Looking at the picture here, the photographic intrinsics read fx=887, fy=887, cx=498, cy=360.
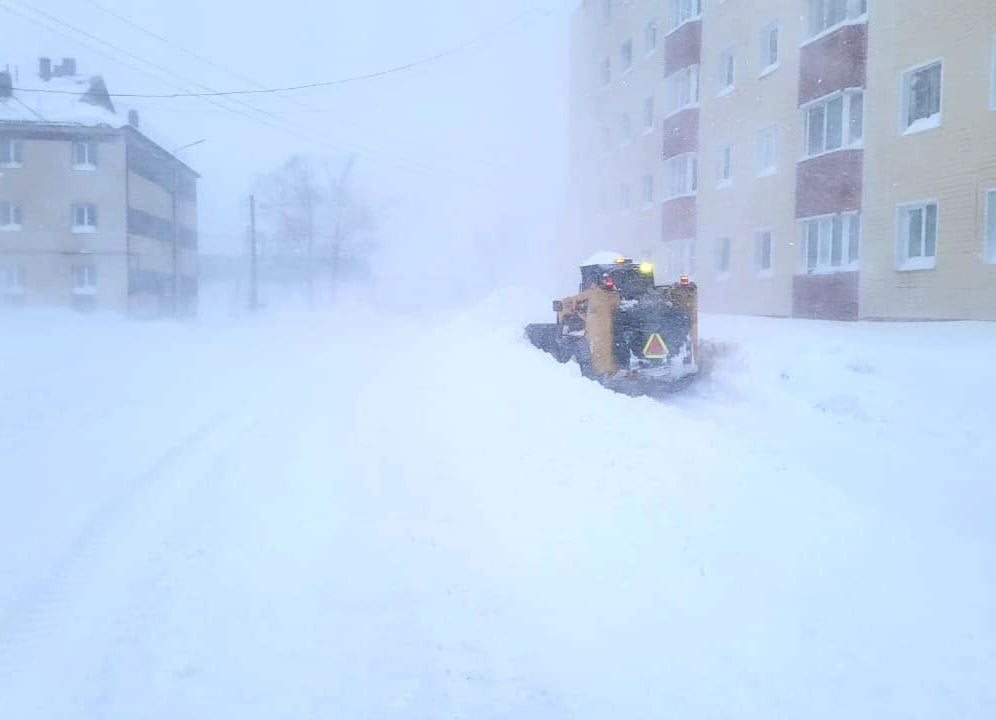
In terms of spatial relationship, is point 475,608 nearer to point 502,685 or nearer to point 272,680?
point 502,685

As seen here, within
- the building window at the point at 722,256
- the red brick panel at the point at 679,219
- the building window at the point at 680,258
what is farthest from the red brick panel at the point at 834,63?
the building window at the point at 680,258

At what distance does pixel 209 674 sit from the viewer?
3.82 meters

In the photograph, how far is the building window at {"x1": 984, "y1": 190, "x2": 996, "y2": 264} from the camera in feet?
50.3

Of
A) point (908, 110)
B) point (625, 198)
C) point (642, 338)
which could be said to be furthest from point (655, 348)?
point (625, 198)

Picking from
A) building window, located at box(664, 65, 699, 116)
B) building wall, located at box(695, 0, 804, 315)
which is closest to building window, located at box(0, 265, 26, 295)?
building window, located at box(664, 65, 699, 116)

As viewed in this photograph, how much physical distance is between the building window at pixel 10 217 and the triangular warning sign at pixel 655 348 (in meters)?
33.6

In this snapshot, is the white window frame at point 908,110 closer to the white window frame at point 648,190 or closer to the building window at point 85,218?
the white window frame at point 648,190

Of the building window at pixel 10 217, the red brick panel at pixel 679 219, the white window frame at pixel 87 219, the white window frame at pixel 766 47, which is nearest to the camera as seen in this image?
the white window frame at pixel 766 47

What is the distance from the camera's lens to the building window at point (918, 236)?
17.0 meters

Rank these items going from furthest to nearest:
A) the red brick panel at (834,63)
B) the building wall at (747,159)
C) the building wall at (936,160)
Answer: the building wall at (747,159)
the red brick panel at (834,63)
the building wall at (936,160)

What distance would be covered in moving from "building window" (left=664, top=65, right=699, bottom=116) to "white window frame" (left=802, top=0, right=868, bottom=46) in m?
6.57

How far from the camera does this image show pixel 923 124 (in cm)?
1709

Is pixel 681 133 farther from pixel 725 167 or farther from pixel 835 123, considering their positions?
pixel 835 123

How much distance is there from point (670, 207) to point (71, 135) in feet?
83.9
